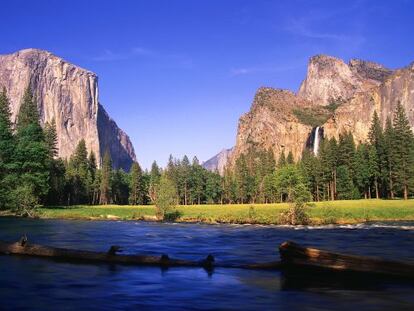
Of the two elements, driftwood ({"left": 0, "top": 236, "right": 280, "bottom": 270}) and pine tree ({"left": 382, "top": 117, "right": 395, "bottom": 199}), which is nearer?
driftwood ({"left": 0, "top": 236, "right": 280, "bottom": 270})

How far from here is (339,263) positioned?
1584 centimetres

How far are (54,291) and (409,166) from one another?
303 ft

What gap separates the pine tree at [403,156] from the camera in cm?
9212

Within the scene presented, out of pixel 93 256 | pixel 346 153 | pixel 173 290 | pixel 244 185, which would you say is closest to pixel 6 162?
pixel 93 256

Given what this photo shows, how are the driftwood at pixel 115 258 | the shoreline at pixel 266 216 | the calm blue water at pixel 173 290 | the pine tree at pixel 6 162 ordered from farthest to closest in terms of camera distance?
the pine tree at pixel 6 162, the shoreline at pixel 266 216, the driftwood at pixel 115 258, the calm blue water at pixel 173 290

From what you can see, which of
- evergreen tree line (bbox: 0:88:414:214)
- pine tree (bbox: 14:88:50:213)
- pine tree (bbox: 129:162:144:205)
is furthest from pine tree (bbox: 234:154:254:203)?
pine tree (bbox: 14:88:50:213)

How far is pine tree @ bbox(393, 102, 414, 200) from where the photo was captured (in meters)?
92.1

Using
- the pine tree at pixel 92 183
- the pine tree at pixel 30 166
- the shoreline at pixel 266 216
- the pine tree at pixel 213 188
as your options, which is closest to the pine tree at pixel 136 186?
the pine tree at pixel 92 183

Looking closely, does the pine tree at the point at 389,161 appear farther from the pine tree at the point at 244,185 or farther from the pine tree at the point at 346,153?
the pine tree at the point at 244,185

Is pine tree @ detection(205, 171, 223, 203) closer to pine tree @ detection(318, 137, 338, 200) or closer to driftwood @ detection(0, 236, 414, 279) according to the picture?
pine tree @ detection(318, 137, 338, 200)

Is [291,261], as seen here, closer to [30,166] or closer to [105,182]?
[30,166]

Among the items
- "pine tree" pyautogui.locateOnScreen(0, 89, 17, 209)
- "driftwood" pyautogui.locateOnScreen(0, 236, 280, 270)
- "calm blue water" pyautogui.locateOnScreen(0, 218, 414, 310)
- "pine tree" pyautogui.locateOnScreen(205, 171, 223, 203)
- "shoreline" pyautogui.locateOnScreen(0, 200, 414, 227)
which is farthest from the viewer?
"pine tree" pyautogui.locateOnScreen(205, 171, 223, 203)

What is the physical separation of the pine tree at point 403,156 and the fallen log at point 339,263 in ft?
269

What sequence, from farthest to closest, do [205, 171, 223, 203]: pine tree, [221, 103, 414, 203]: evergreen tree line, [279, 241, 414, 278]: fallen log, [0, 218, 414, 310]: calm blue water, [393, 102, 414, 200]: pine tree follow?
[205, 171, 223, 203]: pine tree < [221, 103, 414, 203]: evergreen tree line < [393, 102, 414, 200]: pine tree < [279, 241, 414, 278]: fallen log < [0, 218, 414, 310]: calm blue water
